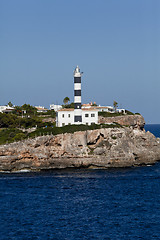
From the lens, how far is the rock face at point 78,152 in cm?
7481

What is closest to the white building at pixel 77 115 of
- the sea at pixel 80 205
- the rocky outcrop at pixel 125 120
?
the rocky outcrop at pixel 125 120

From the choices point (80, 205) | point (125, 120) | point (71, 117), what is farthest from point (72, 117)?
point (80, 205)

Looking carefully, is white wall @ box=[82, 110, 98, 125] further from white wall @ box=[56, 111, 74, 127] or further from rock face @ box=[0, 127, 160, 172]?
rock face @ box=[0, 127, 160, 172]

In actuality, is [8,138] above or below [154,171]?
above

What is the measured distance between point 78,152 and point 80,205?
2710 cm

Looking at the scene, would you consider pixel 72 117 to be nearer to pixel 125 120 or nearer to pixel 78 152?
pixel 78 152

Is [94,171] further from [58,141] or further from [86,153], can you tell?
[58,141]

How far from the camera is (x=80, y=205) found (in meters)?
49.8

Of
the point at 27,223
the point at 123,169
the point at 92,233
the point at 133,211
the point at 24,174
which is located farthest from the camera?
the point at 123,169

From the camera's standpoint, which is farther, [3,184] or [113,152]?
[113,152]

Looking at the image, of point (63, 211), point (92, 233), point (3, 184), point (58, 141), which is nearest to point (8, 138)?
point (58, 141)

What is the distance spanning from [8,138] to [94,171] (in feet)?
78.0

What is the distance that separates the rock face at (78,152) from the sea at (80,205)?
3839 millimetres

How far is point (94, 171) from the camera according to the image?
7319 cm
